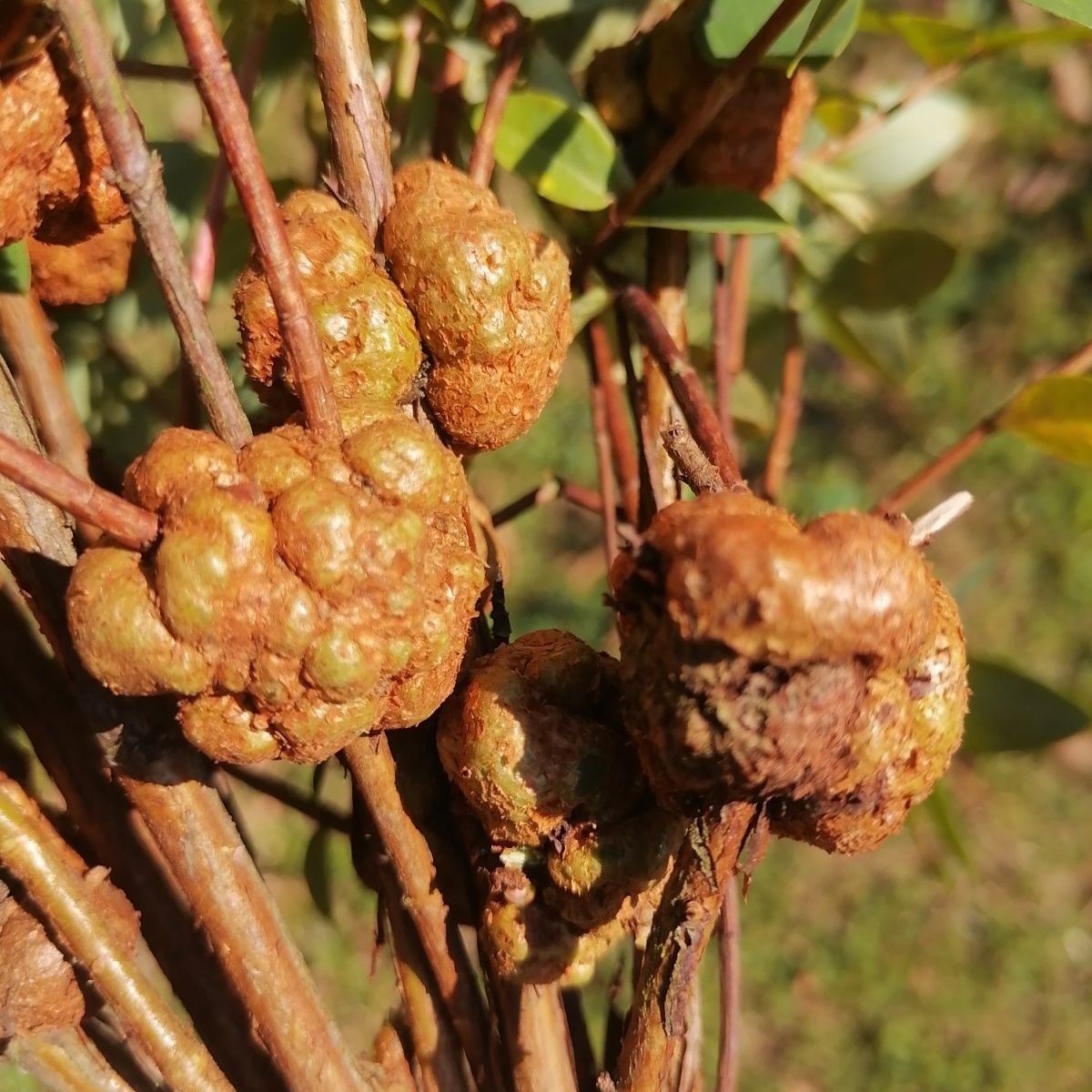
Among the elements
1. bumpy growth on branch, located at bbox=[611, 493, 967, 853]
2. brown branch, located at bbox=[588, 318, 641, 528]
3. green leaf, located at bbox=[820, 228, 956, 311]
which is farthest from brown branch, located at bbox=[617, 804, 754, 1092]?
green leaf, located at bbox=[820, 228, 956, 311]

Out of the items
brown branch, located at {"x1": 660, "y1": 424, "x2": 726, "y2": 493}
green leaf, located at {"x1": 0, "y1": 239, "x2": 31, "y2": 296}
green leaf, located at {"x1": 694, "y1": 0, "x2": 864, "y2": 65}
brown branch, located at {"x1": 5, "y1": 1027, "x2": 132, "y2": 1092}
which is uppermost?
green leaf, located at {"x1": 0, "y1": 239, "x2": 31, "y2": 296}

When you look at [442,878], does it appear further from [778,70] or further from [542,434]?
[542,434]

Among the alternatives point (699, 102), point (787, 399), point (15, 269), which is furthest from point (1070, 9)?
point (15, 269)

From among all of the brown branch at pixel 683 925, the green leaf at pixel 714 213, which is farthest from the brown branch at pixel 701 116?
the brown branch at pixel 683 925

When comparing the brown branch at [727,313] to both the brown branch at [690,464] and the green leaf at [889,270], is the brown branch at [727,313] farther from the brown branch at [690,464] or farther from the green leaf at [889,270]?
the brown branch at [690,464]

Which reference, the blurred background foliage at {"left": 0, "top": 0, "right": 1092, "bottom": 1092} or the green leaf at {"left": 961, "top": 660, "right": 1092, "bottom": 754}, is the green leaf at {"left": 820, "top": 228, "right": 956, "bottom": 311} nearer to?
the blurred background foliage at {"left": 0, "top": 0, "right": 1092, "bottom": 1092}
